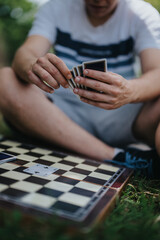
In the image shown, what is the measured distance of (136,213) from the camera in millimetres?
966

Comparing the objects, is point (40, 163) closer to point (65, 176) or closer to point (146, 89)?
point (65, 176)

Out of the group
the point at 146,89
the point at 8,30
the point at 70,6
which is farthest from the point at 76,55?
the point at 8,30

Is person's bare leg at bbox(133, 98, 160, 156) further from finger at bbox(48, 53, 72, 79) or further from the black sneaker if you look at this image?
finger at bbox(48, 53, 72, 79)

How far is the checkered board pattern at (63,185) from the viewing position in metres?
0.86

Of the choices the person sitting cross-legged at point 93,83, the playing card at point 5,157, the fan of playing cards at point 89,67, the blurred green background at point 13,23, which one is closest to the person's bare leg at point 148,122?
the person sitting cross-legged at point 93,83

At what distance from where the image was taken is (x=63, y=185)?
3.42 feet

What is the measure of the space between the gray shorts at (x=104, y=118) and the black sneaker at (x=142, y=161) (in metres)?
0.24

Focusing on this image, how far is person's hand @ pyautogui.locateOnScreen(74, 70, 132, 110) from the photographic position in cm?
116

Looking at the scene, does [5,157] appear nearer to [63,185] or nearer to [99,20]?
[63,185]

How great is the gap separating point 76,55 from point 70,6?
1.24 feet

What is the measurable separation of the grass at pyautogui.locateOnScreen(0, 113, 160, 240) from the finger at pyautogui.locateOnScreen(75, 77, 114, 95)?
491 mm

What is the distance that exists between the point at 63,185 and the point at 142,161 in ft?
1.87

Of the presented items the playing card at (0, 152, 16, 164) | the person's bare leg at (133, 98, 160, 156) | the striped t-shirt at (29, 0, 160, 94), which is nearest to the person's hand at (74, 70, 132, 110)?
the person's bare leg at (133, 98, 160, 156)

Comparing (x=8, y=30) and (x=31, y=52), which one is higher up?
(x=8, y=30)
